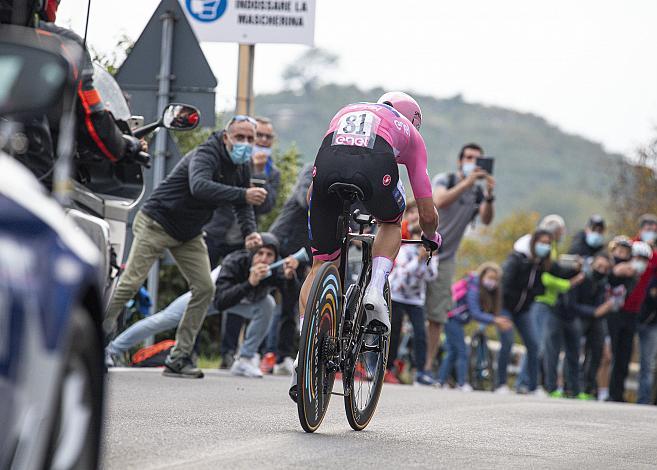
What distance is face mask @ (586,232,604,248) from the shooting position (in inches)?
698

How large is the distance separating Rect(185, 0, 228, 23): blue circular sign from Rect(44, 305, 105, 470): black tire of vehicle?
12142 mm

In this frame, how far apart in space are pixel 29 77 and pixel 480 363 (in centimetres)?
1507

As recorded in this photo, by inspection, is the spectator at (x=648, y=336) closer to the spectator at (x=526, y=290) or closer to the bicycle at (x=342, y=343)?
the spectator at (x=526, y=290)

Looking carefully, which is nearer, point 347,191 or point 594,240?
point 347,191

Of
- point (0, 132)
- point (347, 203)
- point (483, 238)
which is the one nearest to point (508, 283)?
point (347, 203)

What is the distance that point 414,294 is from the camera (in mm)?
14422

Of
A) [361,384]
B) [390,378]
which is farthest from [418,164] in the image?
[390,378]

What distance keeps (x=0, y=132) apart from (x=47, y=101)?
32 centimetres

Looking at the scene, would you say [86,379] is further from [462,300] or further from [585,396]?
[585,396]

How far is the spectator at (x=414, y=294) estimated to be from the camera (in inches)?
566

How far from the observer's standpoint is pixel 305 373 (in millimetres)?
6500

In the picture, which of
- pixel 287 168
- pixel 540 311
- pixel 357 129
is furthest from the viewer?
pixel 287 168

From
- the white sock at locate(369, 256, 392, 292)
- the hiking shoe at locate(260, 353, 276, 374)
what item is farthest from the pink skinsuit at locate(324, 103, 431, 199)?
the hiking shoe at locate(260, 353, 276, 374)

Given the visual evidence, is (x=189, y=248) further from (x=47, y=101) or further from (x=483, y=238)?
(x=483, y=238)
